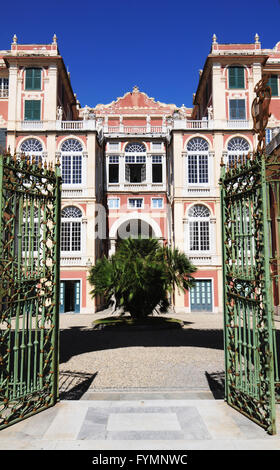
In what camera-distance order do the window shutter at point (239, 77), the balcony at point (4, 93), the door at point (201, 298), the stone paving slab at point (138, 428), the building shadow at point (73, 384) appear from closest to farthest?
the stone paving slab at point (138, 428), the building shadow at point (73, 384), the door at point (201, 298), the window shutter at point (239, 77), the balcony at point (4, 93)

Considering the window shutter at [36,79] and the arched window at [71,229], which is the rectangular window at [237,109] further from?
the window shutter at [36,79]

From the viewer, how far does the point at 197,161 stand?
26547 mm

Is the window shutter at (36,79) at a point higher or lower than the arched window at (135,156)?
higher

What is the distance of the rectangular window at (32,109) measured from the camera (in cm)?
2640

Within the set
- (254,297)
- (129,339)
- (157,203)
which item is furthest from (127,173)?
(254,297)

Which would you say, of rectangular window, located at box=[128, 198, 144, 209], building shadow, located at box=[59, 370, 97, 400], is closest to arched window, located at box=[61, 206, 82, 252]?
rectangular window, located at box=[128, 198, 144, 209]

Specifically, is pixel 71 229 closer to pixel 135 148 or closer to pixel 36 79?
pixel 135 148

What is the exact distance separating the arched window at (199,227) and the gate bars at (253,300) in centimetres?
1935

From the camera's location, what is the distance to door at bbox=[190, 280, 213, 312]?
25.0 metres

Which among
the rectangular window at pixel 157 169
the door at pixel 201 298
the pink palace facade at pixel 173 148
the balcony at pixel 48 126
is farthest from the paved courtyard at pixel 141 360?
the rectangular window at pixel 157 169

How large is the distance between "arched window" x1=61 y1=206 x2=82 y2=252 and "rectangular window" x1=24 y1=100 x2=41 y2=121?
23.4ft

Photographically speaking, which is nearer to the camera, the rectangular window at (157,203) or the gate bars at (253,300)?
the gate bars at (253,300)

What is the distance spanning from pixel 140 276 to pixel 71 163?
511 inches
